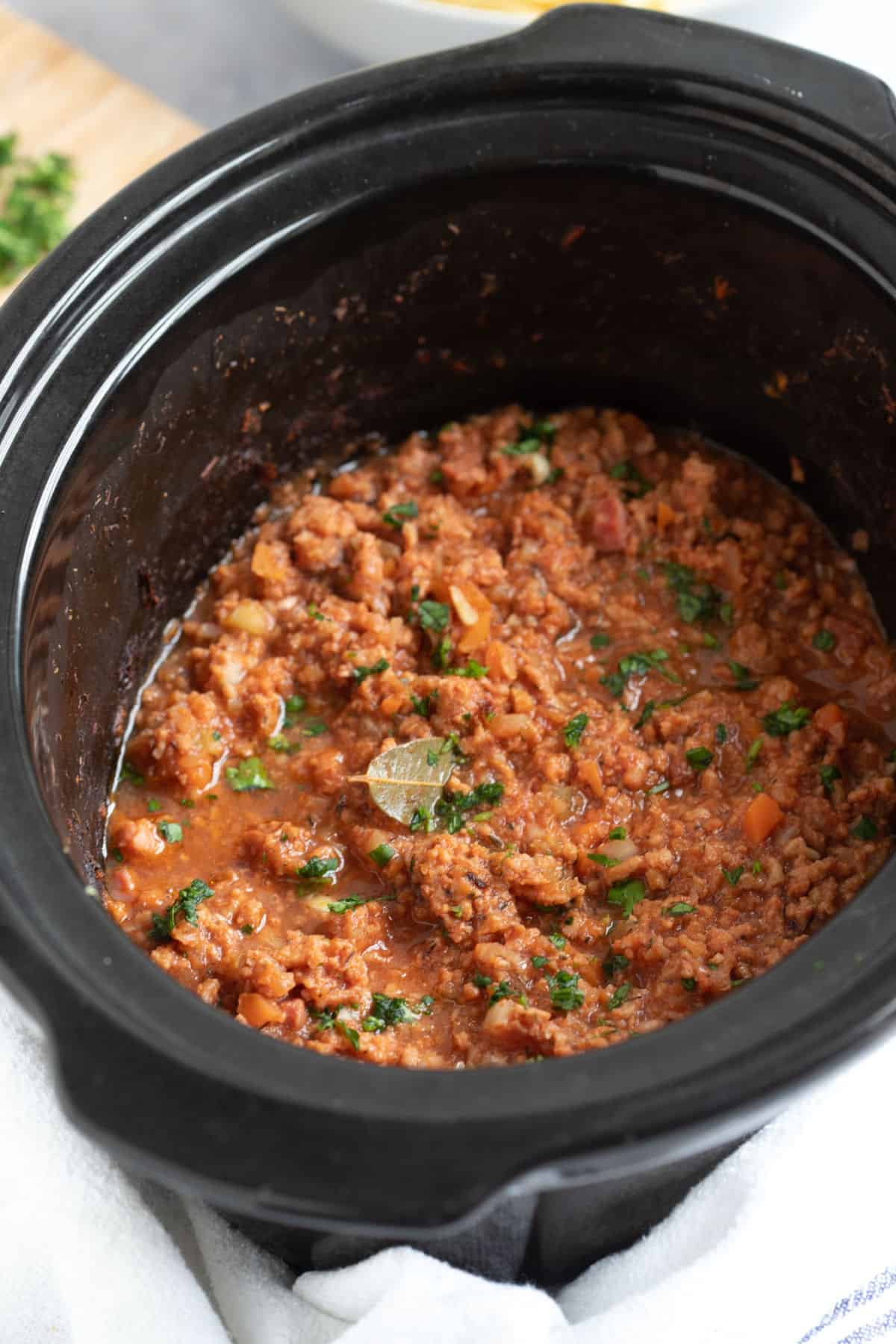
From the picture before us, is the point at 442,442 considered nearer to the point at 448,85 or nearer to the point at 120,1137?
the point at 448,85

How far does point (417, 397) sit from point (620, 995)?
4.65 ft

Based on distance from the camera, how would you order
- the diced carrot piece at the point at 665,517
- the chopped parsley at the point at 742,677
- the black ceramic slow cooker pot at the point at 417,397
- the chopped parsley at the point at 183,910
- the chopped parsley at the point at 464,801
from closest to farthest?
the black ceramic slow cooker pot at the point at 417,397, the chopped parsley at the point at 183,910, the chopped parsley at the point at 464,801, the chopped parsley at the point at 742,677, the diced carrot piece at the point at 665,517

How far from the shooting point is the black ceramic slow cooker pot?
5.97ft

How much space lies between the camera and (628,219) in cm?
299

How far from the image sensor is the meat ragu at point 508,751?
2471 millimetres

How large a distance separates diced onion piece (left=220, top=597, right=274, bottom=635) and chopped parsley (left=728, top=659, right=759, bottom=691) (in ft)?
2.86

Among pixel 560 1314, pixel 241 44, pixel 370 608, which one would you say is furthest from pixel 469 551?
pixel 241 44

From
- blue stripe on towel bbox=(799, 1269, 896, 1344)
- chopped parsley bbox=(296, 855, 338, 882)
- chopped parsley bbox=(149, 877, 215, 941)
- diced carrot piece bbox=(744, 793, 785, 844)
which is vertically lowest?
chopped parsley bbox=(149, 877, 215, 941)

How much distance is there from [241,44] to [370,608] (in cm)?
233

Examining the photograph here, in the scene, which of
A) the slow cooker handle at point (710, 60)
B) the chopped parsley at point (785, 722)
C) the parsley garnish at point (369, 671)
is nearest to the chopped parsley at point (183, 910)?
the parsley garnish at point (369, 671)

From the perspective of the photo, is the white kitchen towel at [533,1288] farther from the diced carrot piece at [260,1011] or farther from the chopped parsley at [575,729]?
the chopped parsley at [575,729]

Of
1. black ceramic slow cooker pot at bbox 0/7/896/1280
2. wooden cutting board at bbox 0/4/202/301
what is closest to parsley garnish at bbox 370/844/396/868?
black ceramic slow cooker pot at bbox 0/7/896/1280

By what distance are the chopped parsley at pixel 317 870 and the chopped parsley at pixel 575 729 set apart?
0.46m

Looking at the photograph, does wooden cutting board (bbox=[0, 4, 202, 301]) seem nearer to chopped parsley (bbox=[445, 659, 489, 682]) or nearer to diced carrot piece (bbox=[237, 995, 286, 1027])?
chopped parsley (bbox=[445, 659, 489, 682])
